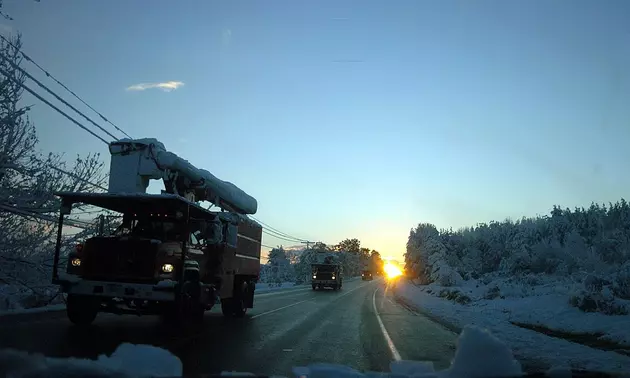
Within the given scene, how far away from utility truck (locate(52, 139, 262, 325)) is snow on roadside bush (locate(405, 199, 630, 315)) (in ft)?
42.2

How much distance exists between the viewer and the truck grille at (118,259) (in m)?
10.9

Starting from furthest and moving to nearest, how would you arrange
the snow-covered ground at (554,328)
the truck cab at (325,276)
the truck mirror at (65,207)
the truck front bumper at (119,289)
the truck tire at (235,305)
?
the truck cab at (325,276), the truck tire at (235,305), the truck mirror at (65,207), the truck front bumper at (119,289), the snow-covered ground at (554,328)

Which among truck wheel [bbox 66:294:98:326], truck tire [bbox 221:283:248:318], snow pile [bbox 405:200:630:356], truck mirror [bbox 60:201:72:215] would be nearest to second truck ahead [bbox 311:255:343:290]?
snow pile [bbox 405:200:630:356]

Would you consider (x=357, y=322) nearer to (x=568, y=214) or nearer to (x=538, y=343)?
(x=538, y=343)

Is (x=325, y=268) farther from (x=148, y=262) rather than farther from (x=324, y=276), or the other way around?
(x=148, y=262)

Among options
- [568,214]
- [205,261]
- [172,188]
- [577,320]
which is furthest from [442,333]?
[568,214]

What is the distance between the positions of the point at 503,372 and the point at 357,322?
1234 centimetres

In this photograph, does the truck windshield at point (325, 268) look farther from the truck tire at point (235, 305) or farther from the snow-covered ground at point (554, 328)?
the truck tire at point (235, 305)

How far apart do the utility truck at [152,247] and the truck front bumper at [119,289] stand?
0.07ft

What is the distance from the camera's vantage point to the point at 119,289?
10.8 metres

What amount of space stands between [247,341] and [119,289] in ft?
9.74

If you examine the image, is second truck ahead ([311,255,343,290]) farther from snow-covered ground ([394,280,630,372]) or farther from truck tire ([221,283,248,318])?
truck tire ([221,283,248,318])

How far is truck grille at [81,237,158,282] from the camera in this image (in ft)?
35.7

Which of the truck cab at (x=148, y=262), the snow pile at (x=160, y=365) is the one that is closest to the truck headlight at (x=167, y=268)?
the truck cab at (x=148, y=262)
